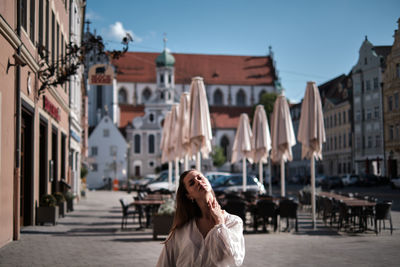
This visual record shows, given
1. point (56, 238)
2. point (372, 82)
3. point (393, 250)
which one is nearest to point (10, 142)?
point (56, 238)

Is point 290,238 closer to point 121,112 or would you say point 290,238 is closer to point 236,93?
point 121,112

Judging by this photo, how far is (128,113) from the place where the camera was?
3231 inches

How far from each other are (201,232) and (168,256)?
0.28 m

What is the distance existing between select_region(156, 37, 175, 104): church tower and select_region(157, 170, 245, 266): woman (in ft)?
255

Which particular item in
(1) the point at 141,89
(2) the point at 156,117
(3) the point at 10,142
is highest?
(1) the point at 141,89

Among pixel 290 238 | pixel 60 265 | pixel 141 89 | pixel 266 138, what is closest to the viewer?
pixel 60 265

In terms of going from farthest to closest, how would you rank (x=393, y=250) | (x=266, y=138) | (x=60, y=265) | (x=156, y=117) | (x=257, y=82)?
(x=257, y=82) → (x=156, y=117) → (x=266, y=138) → (x=393, y=250) → (x=60, y=265)

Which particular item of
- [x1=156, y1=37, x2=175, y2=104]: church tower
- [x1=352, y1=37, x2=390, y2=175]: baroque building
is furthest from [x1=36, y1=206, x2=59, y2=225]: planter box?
[x1=156, y1=37, x2=175, y2=104]: church tower

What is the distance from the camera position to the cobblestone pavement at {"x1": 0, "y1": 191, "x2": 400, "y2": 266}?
8539mm

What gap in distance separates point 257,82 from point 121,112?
2497 cm

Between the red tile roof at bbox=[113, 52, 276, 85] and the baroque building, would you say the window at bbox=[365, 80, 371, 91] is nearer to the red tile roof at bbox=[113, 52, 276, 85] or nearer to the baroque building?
the baroque building

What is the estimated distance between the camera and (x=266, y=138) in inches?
749

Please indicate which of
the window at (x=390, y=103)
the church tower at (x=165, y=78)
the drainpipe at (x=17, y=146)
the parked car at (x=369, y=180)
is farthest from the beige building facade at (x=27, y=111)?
the church tower at (x=165, y=78)

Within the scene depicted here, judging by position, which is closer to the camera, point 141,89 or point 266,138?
point 266,138
